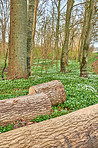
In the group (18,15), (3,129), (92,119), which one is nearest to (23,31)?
(18,15)

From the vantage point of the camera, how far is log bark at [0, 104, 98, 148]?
1.83 meters

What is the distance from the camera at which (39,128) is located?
222 centimetres

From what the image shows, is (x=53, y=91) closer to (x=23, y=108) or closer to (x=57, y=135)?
(x=23, y=108)

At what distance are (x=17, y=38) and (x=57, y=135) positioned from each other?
6681mm

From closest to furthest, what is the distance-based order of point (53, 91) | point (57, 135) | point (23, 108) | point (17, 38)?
1. point (57, 135)
2. point (23, 108)
3. point (53, 91)
4. point (17, 38)

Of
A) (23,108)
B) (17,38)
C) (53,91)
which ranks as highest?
(17,38)

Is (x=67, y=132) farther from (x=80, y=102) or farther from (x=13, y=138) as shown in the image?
(x=80, y=102)

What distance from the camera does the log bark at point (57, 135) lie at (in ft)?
6.02

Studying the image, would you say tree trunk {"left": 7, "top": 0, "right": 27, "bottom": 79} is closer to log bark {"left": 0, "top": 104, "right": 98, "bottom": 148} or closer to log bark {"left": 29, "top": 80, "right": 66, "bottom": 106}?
log bark {"left": 29, "top": 80, "right": 66, "bottom": 106}

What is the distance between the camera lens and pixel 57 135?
2.03m

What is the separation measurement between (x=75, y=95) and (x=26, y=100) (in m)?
2.60

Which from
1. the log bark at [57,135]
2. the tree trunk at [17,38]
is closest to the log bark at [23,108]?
the log bark at [57,135]

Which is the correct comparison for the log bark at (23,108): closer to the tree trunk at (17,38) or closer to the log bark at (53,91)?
the log bark at (53,91)

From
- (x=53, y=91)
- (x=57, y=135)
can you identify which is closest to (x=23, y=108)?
(x=57, y=135)
